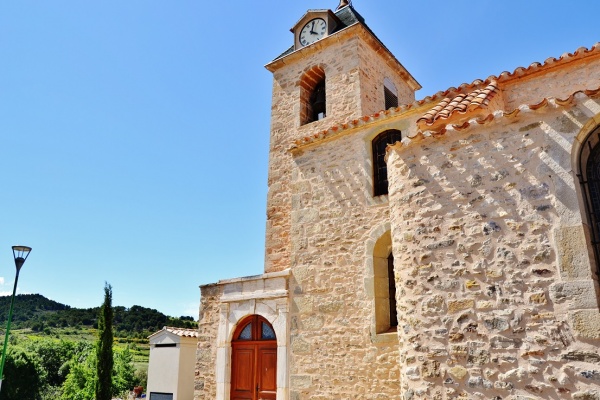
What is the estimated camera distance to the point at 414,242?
5.23 meters

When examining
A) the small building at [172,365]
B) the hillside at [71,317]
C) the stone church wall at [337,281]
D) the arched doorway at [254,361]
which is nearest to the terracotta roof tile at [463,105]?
the stone church wall at [337,281]

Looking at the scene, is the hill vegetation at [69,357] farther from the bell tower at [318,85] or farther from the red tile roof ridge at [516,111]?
the red tile roof ridge at [516,111]

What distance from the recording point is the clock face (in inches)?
470

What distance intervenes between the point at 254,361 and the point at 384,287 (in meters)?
3.02

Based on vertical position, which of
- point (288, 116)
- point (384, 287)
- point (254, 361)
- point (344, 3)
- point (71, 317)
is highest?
point (344, 3)

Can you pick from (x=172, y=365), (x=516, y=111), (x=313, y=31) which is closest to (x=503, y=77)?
(x=516, y=111)

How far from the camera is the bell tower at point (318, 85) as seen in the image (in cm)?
1024

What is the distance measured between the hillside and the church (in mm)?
38985

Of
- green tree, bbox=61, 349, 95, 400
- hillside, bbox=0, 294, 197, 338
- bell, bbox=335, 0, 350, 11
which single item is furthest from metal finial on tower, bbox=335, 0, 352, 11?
hillside, bbox=0, 294, 197, 338

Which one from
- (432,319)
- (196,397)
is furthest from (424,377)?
(196,397)

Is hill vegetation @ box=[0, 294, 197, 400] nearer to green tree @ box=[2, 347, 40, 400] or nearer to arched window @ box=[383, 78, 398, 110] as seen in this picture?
green tree @ box=[2, 347, 40, 400]

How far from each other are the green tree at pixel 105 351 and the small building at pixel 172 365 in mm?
2659

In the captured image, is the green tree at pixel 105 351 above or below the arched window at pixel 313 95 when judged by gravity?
below

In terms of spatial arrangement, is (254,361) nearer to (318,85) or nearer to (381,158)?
(381,158)
